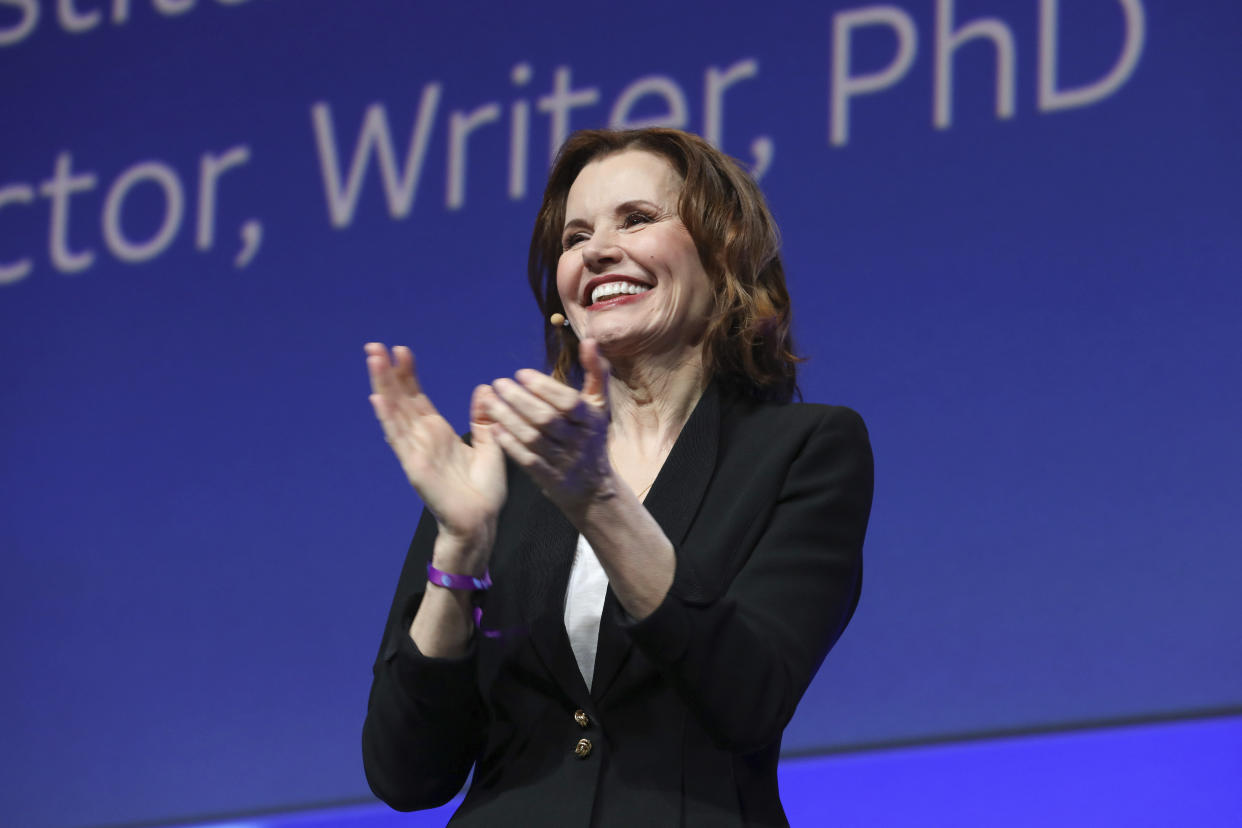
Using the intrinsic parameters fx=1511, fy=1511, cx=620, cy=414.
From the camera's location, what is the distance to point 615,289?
5.92 feet

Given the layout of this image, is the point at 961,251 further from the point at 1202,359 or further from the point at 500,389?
the point at 500,389

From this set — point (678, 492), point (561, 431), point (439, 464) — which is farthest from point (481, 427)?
point (561, 431)

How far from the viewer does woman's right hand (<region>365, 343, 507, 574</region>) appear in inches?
59.5

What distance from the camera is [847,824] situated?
2.48 m

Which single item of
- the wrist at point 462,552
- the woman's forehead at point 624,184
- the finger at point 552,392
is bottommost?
the wrist at point 462,552

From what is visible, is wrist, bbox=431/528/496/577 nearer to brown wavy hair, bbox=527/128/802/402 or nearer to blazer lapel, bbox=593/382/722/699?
blazer lapel, bbox=593/382/722/699

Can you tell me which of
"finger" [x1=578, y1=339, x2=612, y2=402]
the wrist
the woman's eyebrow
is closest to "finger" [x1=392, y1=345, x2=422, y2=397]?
the wrist

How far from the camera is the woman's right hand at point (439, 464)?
4.96 ft

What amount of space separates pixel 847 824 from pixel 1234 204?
1206 mm

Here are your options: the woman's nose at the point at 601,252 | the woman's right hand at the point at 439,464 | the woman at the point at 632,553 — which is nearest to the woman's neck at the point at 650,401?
the woman at the point at 632,553

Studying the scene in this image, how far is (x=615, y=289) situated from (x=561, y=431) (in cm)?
51

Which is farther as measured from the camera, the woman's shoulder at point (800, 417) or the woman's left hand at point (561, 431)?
the woman's shoulder at point (800, 417)

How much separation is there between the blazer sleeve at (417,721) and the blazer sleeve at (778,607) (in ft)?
0.87

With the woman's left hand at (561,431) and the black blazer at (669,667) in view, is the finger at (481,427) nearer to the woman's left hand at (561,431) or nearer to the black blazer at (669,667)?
the black blazer at (669,667)
